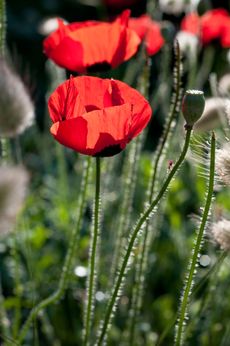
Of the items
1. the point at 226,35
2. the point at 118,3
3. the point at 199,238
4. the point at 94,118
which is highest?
the point at 94,118

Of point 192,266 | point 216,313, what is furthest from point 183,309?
point 216,313

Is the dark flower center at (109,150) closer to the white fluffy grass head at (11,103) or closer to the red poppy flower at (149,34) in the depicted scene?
the white fluffy grass head at (11,103)

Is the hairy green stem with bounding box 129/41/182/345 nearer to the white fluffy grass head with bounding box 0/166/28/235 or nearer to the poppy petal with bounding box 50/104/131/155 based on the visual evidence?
the poppy petal with bounding box 50/104/131/155

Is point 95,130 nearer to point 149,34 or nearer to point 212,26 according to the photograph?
point 149,34

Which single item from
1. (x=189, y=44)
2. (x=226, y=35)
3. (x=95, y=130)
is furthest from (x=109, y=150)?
(x=226, y=35)

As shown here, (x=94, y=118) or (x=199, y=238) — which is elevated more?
(x=94, y=118)

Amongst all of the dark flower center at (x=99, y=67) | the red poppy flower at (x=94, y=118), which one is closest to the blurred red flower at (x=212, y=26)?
the dark flower center at (x=99, y=67)

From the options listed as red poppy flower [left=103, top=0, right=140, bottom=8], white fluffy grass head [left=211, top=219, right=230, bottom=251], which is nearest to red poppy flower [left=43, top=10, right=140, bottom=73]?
white fluffy grass head [left=211, top=219, right=230, bottom=251]

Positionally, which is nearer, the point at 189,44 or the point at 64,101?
the point at 64,101
